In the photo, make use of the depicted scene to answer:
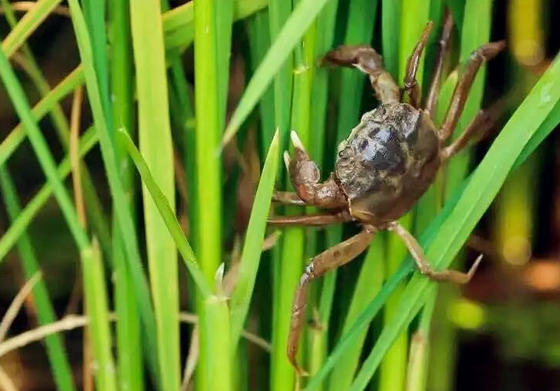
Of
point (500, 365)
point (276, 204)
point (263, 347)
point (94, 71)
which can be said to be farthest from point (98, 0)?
point (500, 365)

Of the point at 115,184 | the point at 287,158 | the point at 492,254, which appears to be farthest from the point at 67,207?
the point at 492,254

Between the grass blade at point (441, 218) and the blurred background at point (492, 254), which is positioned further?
the blurred background at point (492, 254)

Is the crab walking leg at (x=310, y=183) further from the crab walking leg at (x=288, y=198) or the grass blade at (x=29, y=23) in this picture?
the grass blade at (x=29, y=23)

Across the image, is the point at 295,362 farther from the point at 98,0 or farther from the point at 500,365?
the point at 500,365

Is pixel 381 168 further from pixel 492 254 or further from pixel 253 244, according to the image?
pixel 492 254

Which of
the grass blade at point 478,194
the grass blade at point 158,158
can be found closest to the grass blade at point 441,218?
the grass blade at point 478,194

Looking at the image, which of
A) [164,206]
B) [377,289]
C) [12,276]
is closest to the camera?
[164,206]

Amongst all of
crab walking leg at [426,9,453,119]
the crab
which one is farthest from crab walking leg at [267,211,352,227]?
crab walking leg at [426,9,453,119]
